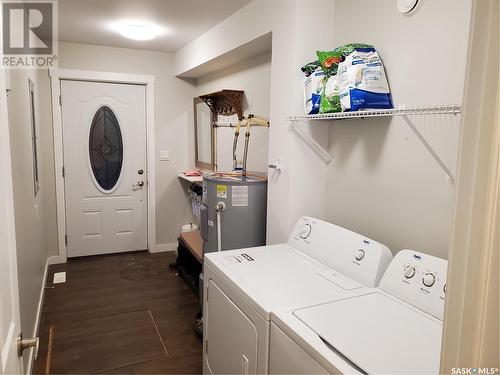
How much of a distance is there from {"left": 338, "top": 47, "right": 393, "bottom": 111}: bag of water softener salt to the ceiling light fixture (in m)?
2.17

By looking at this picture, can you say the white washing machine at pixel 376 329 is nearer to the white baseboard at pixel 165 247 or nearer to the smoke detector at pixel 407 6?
the smoke detector at pixel 407 6

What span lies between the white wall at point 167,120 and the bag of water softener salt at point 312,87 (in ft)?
8.84

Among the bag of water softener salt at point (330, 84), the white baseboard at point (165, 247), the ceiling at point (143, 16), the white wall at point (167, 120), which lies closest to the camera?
the bag of water softener salt at point (330, 84)

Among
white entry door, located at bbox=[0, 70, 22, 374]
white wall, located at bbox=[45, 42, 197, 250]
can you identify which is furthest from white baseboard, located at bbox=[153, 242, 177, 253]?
white entry door, located at bbox=[0, 70, 22, 374]

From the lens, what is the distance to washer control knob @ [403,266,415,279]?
1.50 m

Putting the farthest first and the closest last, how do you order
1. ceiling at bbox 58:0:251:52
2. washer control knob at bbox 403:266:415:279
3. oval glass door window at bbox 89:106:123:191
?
oval glass door window at bbox 89:106:123:191 < ceiling at bbox 58:0:251:52 < washer control knob at bbox 403:266:415:279

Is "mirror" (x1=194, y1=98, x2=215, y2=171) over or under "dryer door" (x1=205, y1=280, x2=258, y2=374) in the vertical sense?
over

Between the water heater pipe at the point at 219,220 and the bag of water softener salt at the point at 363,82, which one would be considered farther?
the water heater pipe at the point at 219,220

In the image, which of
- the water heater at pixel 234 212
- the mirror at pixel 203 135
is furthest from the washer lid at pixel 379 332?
the mirror at pixel 203 135

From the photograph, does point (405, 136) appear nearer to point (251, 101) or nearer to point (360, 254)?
point (360, 254)

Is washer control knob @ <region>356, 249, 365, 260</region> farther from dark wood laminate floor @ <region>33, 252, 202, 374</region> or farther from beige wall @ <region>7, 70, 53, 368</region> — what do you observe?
beige wall @ <region>7, 70, 53, 368</region>

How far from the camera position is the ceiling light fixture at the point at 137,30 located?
324 cm

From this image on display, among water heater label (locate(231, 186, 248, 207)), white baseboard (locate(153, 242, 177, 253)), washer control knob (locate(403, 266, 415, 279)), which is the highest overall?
water heater label (locate(231, 186, 248, 207))

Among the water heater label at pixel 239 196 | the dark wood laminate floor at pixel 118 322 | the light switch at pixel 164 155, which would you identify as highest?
the light switch at pixel 164 155
